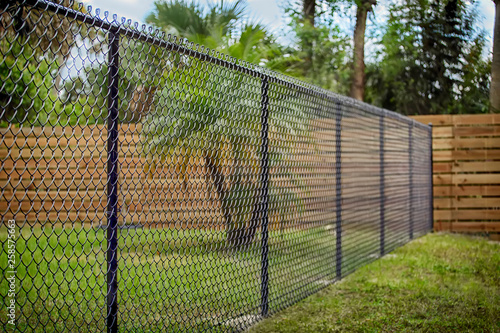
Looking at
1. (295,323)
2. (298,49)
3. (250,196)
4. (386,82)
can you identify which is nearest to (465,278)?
(295,323)

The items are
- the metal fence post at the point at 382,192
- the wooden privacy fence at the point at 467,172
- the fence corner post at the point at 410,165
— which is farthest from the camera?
the wooden privacy fence at the point at 467,172

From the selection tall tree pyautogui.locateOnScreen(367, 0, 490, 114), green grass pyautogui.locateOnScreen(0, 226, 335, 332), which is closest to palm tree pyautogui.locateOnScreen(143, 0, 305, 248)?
green grass pyautogui.locateOnScreen(0, 226, 335, 332)

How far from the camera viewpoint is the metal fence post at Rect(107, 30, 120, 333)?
2350 mm

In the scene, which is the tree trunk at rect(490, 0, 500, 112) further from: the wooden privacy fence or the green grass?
the green grass

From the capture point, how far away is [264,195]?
12.1 ft

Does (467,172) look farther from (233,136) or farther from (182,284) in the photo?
(182,284)

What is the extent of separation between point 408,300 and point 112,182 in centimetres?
289

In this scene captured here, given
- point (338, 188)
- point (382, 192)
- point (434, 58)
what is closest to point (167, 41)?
point (338, 188)

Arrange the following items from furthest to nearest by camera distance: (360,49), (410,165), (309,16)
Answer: (309,16) → (360,49) → (410,165)

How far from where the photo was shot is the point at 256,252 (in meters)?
3.62

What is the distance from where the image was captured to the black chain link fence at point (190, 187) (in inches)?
86.9

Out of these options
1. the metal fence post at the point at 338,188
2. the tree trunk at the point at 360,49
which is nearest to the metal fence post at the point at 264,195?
the metal fence post at the point at 338,188

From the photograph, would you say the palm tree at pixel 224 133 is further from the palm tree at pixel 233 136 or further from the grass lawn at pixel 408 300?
the grass lawn at pixel 408 300

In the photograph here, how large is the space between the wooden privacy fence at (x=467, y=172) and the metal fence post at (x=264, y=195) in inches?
228
